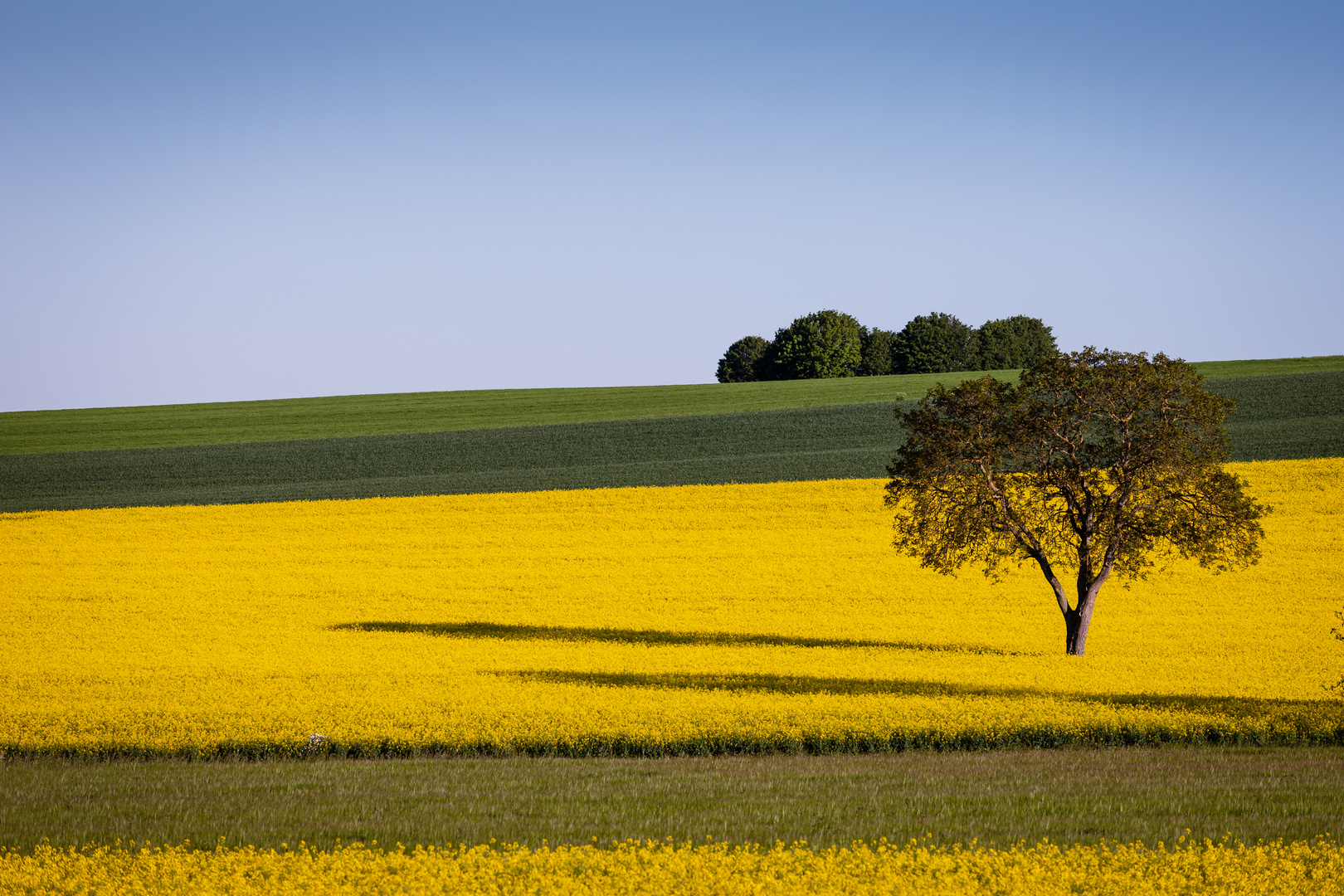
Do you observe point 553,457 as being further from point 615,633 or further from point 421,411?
point 615,633

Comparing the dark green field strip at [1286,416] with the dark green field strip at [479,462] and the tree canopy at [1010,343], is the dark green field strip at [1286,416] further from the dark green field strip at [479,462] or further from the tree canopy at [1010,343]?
the tree canopy at [1010,343]

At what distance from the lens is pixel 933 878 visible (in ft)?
26.3

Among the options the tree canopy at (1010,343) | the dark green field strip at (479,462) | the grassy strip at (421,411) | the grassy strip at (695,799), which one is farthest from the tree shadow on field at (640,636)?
the tree canopy at (1010,343)

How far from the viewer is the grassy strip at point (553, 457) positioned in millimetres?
41875

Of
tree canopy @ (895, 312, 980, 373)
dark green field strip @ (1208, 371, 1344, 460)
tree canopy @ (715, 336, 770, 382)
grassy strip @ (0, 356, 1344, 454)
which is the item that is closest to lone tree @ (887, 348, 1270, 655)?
dark green field strip @ (1208, 371, 1344, 460)

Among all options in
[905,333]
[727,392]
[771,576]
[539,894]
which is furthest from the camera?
[905,333]

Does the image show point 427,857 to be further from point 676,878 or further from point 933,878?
point 933,878

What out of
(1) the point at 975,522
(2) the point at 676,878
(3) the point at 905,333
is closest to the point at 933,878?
(2) the point at 676,878

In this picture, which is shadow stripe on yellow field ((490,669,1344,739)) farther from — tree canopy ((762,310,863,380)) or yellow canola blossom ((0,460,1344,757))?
tree canopy ((762,310,863,380))

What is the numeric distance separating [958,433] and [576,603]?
32.5 feet

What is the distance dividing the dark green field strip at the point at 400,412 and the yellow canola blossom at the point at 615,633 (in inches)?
828

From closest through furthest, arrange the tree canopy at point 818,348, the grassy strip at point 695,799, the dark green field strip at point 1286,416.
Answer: the grassy strip at point 695,799, the dark green field strip at point 1286,416, the tree canopy at point 818,348

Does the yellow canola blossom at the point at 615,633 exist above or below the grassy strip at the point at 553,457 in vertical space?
below

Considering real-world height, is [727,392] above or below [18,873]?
above
